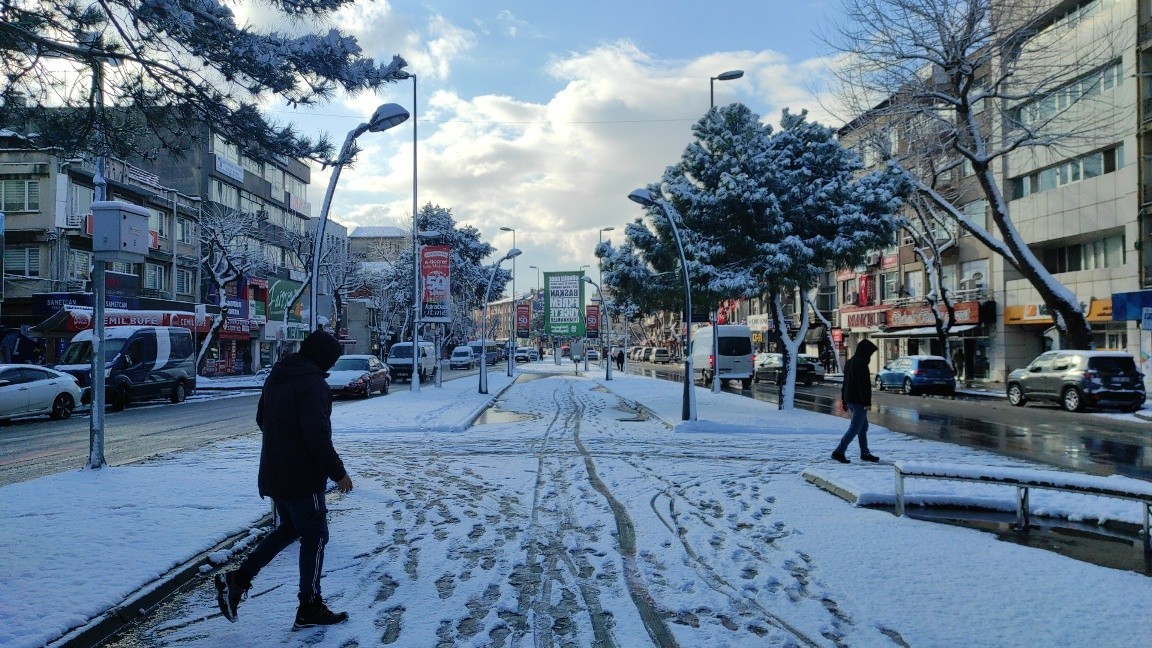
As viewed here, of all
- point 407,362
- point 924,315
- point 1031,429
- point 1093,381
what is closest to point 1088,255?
point 924,315

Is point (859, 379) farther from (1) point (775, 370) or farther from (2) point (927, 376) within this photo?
(1) point (775, 370)

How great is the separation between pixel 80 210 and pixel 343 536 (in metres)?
36.1

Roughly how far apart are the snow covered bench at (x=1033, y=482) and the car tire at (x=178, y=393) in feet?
82.6

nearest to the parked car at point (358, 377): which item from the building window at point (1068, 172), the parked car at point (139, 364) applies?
the parked car at point (139, 364)

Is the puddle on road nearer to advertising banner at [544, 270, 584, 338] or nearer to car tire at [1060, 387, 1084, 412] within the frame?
car tire at [1060, 387, 1084, 412]

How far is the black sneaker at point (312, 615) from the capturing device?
456 cm

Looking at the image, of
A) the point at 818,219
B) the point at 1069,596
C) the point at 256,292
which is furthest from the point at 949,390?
the point at 256,292

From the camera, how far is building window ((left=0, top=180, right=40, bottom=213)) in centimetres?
3447

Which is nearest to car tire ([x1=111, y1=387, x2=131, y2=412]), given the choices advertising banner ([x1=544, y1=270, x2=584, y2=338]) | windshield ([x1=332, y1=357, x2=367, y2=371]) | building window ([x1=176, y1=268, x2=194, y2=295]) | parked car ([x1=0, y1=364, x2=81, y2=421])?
parked car ([x1=0, y1=364, x2=81, y2=421])

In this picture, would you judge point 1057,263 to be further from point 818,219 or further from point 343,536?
point 343,536

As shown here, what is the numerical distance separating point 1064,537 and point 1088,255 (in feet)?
104

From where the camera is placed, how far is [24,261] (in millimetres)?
34969

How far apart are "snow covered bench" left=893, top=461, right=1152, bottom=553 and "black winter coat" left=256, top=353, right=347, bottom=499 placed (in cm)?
529

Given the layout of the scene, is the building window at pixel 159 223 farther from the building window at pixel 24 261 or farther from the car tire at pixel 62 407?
the car tire at pixel 62 407
